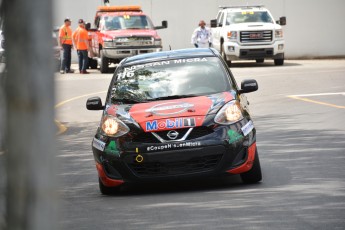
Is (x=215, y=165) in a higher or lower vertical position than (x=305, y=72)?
higher

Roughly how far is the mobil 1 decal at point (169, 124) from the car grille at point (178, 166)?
0.34 m

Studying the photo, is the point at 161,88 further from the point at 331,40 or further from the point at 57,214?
the point at 331,40

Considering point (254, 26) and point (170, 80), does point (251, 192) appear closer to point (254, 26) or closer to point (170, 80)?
point (170, 80)

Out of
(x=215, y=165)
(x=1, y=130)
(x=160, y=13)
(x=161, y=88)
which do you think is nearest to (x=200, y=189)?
(x=215, y=165)

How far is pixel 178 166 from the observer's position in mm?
10172

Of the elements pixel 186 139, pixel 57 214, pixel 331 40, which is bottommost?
pixel 331 40

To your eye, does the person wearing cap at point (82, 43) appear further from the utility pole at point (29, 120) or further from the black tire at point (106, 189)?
the utility pole at point (29, 120)

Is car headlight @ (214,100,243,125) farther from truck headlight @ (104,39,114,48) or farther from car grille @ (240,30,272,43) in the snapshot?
car grille @ (240,30,272,43)

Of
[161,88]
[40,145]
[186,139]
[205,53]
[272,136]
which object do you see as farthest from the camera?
[272,136]

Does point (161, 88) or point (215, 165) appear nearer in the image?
point (215, 165)

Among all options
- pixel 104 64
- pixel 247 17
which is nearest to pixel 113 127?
pixel 104 64

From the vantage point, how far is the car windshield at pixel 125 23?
1387 inches

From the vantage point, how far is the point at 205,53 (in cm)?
1213

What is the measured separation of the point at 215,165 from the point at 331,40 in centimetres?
3391
